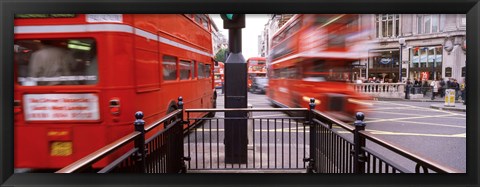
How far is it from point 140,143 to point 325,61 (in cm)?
583

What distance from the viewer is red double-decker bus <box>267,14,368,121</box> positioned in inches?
287

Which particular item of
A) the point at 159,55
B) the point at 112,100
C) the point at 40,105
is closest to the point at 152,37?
the point at 159,55

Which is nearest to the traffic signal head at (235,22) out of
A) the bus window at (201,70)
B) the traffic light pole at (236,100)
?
the traffic light pole at (236,100)

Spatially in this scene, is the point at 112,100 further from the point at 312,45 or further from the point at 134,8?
the point at 312,45

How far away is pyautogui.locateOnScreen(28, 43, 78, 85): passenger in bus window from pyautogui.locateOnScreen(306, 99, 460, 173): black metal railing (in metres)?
3.21

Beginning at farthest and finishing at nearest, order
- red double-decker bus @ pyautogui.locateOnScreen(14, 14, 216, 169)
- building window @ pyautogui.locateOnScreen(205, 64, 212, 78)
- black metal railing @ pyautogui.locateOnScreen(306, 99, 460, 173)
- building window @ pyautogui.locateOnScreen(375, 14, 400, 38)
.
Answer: building window @ pyautogui.locateOnScreen(205, 64, 212, 78)
red double-decker bus @ pyautogui.locateOnScreen(14, 14, 216, 169)
building window @ pyautogui.locateOnScreen(375, 14, 400, 38)
black metal railing @ pyautogui.locateOnScreen(306, 99, 460, 173)

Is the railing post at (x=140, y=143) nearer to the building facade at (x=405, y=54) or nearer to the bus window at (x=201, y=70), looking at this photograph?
the building facade at (x=405, y=54)

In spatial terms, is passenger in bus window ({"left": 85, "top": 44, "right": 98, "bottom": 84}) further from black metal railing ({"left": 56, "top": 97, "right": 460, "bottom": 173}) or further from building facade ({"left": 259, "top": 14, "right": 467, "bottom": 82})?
building facade ({"left": 259, "top": 14, "right": 467, "bottom": 82})

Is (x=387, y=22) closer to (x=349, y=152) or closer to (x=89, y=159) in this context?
(x=349, y=152)

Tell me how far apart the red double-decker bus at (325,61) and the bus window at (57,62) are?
4.15 m

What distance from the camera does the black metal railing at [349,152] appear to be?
7.52 feet

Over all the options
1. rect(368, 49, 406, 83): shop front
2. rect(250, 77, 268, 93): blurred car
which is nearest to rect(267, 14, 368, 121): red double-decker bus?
rect(368, 49, 406, 83): shop front

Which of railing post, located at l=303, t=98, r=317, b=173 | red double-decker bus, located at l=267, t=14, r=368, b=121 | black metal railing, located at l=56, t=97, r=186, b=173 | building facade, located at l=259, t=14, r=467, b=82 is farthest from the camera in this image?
red double-decker bus, located at l=267, t=14, r=368, b=121

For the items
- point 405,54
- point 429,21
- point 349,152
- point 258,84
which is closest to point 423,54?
Answer: point 405,54
